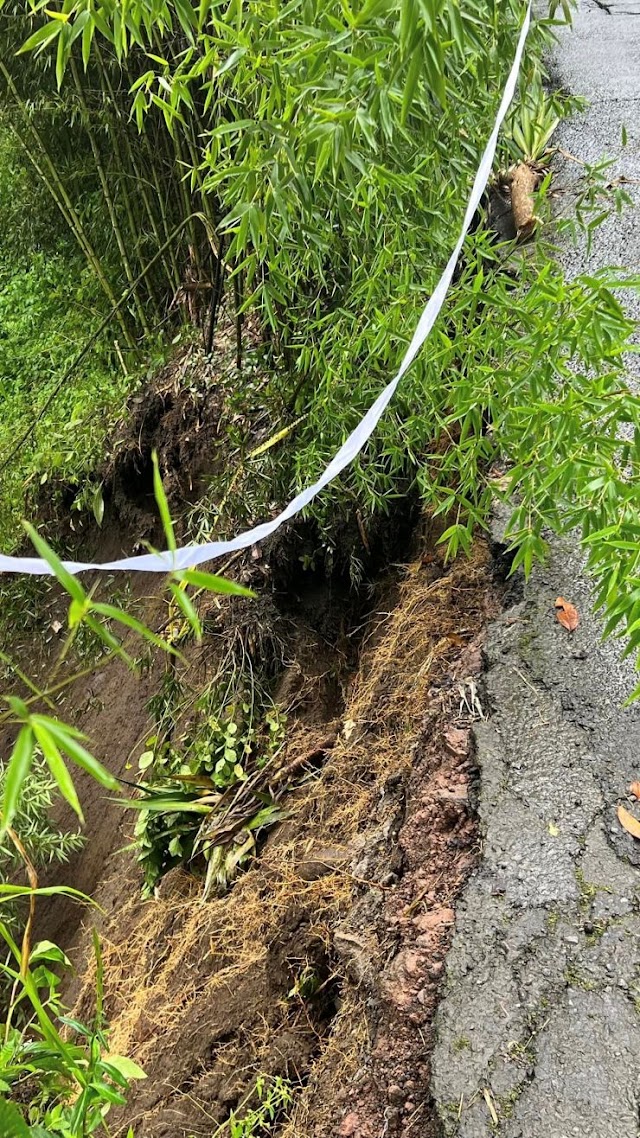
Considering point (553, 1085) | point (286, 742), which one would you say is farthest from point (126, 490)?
point (553, 1085)

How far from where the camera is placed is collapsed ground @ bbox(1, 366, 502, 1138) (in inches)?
57.5

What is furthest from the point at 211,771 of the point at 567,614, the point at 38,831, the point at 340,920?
the point at 567,614

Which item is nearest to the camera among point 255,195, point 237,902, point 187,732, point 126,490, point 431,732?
point 255,195

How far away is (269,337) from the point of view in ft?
8.37

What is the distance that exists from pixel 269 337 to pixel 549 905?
1.97 meters

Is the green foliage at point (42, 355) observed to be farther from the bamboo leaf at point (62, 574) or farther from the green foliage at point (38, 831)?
the bamboo leaf at point (62, 574)

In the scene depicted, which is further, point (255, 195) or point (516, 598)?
point (516, 598)

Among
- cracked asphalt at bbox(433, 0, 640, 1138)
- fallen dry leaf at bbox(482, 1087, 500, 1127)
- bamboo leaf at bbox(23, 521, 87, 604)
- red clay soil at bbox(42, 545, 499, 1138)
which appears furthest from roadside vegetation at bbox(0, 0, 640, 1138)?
fallen dry leaf at bbox(482, 1087, 500, 1127)

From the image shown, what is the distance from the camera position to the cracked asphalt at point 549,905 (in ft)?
3.89

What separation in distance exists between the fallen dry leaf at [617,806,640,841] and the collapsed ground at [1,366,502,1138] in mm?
295

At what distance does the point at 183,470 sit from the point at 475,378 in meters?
2.32

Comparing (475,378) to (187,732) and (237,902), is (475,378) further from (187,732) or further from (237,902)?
(187,732)

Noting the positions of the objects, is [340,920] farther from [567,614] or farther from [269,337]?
[269,337]

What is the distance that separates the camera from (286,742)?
2535 millimetres
